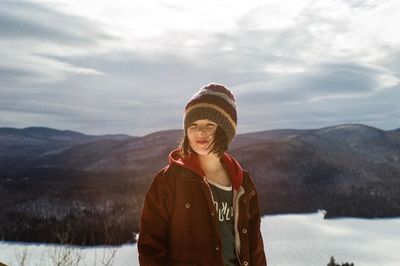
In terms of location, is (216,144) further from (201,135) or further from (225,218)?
(225,218)

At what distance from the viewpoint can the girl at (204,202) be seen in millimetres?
2752

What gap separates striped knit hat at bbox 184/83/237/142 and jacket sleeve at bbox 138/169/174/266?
413 millimetres

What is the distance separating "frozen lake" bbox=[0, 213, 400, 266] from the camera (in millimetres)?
55500

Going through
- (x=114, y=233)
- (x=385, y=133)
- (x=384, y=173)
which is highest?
(x=385, y=133)

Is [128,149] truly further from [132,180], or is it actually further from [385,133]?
[385,133]

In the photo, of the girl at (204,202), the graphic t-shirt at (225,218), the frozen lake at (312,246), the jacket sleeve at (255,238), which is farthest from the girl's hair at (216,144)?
the frozen lake at (312,246)

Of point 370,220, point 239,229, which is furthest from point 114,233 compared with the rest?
point 239,229

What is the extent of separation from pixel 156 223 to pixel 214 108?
785mm

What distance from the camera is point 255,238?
3.16 metres

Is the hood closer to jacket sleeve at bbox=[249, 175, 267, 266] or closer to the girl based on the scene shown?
the girl

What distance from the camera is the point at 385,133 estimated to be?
192000 millimetres

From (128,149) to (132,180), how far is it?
54.4m

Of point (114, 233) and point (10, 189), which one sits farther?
point (10, 189)

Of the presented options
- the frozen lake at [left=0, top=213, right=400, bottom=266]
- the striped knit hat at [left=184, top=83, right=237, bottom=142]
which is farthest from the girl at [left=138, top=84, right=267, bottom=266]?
the frozen lake at [left=0, top=213, right=400, bottom=266]
